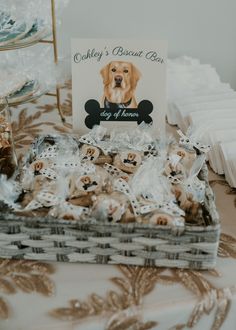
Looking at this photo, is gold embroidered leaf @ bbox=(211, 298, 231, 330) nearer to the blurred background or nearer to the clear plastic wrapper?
the clear plastic wrapper

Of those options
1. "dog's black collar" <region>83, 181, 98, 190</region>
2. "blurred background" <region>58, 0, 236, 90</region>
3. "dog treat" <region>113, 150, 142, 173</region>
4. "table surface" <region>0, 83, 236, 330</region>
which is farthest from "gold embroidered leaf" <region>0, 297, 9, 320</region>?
"blurred background" <region>58, 0, 236, 90</region>

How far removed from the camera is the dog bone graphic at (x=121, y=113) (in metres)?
1.08

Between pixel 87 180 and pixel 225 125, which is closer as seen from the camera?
pixel 87 180

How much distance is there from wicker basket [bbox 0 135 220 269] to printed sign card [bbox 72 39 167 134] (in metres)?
0.39

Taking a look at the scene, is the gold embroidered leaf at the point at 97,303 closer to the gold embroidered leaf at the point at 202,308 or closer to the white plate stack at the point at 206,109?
the gold embroidered leaf at the point at 202,308

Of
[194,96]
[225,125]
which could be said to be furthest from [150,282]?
[194,96]

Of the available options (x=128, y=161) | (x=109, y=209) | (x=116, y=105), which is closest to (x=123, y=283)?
(x=109, y=209)

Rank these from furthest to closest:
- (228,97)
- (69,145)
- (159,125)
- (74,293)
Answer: (228,97) < (159,125) < (69,145) < (74,293)

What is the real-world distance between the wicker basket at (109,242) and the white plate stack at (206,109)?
1.02 ft

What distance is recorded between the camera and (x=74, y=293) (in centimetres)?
75

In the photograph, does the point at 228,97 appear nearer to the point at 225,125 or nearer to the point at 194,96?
the point at 194,96

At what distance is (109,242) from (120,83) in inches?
18.1

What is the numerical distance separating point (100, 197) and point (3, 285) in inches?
9.2

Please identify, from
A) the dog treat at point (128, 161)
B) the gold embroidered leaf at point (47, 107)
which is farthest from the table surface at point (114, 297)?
the gold embroidered leaf at point (47, 107)
